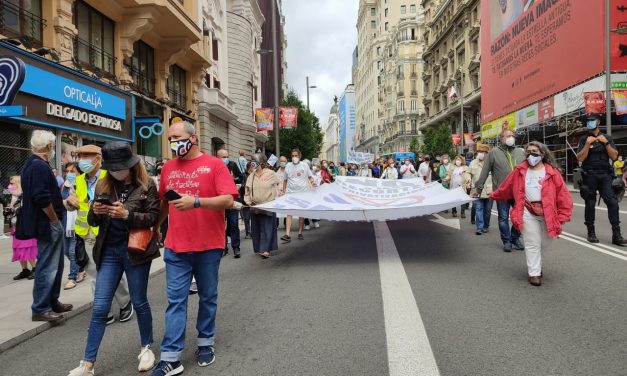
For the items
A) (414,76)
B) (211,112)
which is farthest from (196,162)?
(414,76)

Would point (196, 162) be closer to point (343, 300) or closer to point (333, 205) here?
point (343, 300)

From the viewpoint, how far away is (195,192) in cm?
372

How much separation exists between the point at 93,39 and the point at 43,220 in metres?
12.9

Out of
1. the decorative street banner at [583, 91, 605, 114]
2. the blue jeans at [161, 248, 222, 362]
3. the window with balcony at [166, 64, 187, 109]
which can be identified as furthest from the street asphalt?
Answer: the decorative street banner at [583, 91, 605, 114]

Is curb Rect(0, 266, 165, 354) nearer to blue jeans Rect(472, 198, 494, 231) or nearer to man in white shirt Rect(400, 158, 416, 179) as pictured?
blue jeans Rect(472, 198, 494, 231)

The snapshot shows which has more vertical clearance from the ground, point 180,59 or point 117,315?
point 180,59

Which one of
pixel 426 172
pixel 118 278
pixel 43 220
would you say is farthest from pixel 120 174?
pixel 426 172

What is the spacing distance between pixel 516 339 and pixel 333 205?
4844 millimetres

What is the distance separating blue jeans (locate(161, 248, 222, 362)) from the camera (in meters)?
3.59

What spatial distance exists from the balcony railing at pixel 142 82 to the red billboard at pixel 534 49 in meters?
22.0

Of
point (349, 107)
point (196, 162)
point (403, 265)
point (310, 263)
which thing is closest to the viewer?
point (196, 162)

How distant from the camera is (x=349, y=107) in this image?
531 feet

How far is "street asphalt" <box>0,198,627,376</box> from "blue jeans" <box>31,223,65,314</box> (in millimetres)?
345

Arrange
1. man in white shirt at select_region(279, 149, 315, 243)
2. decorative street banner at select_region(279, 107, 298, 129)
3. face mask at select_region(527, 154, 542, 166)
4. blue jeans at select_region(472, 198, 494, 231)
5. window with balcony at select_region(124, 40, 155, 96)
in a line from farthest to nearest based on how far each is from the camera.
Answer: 1. decorative street banner at select_region(279, 107, 298, 129)
2. window with balcony at select_region(124, 40, 155, 96)
3. man in white shirt at select_region(279, 149, 315, 243)
4. blue jeans at select_region(472, 198, 494, 231)
5. face mask at select_region(527, 154, 542, 166)
